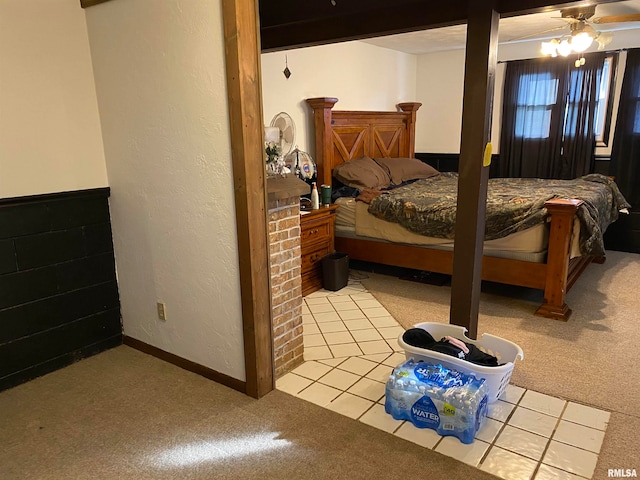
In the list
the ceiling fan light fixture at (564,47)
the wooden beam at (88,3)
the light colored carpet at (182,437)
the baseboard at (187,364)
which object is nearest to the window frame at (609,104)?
the ceiling fan light fixture at (564,47)

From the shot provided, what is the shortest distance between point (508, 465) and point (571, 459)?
275 mm

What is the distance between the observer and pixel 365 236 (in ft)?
14.4

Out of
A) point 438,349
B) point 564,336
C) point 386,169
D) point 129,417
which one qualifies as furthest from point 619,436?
point 386,169

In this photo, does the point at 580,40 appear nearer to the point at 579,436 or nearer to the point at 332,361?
the point at 579,436

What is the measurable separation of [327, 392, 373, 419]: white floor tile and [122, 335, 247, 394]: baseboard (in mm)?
491

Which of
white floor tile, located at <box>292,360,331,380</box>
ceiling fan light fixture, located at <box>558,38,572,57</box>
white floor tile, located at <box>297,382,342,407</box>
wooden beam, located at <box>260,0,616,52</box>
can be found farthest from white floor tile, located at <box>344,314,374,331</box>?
ceiling fan light fixture, located at <box>558,38,572,57</box>

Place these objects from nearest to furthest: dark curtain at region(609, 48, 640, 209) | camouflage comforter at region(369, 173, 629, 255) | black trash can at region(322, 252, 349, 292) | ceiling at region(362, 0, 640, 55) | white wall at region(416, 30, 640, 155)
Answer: camouflage comforter at region(369, 173, 629, 255) < black trash can at region(322, 252, 349, 292) < ceiling at region(362, 0, 640, 55) < dark curtain at region(609, 48, 640, 209) < white wall at region(416, 30, 640, 155)

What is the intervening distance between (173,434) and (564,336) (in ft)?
8.27

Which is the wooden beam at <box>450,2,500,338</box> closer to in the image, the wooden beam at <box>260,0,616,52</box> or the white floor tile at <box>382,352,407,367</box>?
the wooden beam at <box>260,0,616,52</box>

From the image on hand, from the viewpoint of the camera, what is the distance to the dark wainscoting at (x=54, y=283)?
249 cm

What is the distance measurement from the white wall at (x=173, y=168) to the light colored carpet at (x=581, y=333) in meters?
1.47

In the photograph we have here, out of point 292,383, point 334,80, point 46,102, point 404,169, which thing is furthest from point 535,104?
point 46,102

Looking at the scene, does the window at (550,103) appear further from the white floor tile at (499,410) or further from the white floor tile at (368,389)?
the white floor tile at (368,389)
